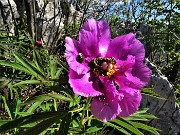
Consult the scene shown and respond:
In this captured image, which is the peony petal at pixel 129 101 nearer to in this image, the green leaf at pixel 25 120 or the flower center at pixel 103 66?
the flower center at pixel 103 66

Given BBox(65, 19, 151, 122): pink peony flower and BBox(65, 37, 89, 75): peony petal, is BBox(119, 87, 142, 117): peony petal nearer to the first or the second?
BBox(65, 19, 151, 122): pink peony flower

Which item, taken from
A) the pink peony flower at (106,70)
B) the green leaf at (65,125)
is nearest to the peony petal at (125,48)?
the pink peony flower at (106,70)

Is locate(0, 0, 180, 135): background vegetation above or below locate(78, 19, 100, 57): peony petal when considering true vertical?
below

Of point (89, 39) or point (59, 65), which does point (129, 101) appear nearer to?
point (89, 39)

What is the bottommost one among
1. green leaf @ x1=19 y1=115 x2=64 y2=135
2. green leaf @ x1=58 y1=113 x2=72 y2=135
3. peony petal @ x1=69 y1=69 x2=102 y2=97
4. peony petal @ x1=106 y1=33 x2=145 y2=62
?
green leaf @ x1=58 y1=113 x2=72 y2=135

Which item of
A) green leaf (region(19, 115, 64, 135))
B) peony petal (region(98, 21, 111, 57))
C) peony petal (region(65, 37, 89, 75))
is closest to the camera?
green leaf (region(19, 115, 64, 135))

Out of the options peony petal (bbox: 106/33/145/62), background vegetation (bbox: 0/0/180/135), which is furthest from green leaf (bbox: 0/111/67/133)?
peony petal (bbox: 106/33/145/62)
